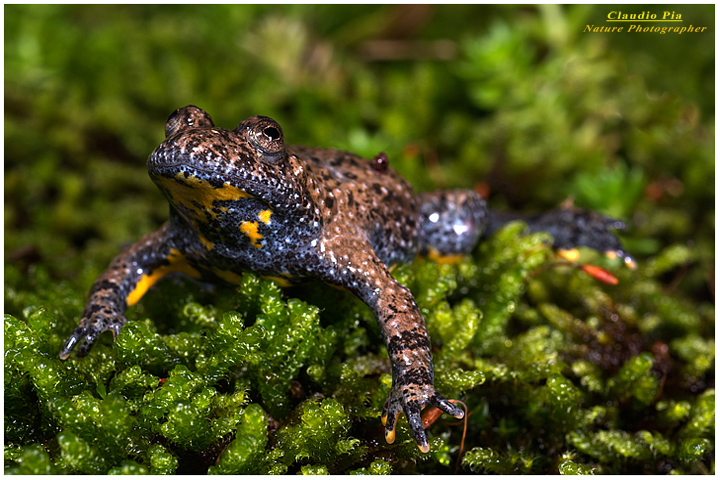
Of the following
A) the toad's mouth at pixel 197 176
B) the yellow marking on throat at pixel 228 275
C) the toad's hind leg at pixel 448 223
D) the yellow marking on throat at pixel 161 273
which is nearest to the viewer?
the toad's mouth at pixel 197 176

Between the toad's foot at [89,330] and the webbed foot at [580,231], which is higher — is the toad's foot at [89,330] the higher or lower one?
the lower one

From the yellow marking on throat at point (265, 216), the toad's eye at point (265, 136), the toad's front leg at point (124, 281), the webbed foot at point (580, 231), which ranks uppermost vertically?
the webbed foot at point (580, 231)

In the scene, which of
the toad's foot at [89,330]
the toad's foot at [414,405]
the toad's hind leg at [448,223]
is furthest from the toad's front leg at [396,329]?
the toad's foot at [89,330]

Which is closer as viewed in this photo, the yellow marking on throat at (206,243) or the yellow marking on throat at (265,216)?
the yellow marking on throat at (265,216)

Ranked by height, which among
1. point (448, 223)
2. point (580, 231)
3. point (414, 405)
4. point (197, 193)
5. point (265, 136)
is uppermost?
point (580, 231)

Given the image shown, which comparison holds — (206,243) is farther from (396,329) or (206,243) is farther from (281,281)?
(396,329)

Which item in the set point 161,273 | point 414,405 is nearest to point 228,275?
point 161,273

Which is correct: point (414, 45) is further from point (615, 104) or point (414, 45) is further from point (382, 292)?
point (382, 292)

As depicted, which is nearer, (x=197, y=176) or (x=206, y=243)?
(x=197, y=176)

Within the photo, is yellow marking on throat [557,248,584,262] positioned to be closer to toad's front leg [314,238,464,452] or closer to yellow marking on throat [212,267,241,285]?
toad's front leg [314,238,464,452]

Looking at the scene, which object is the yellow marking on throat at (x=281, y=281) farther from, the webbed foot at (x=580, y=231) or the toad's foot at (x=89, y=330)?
the webbed foot at (x=580, y=231)
